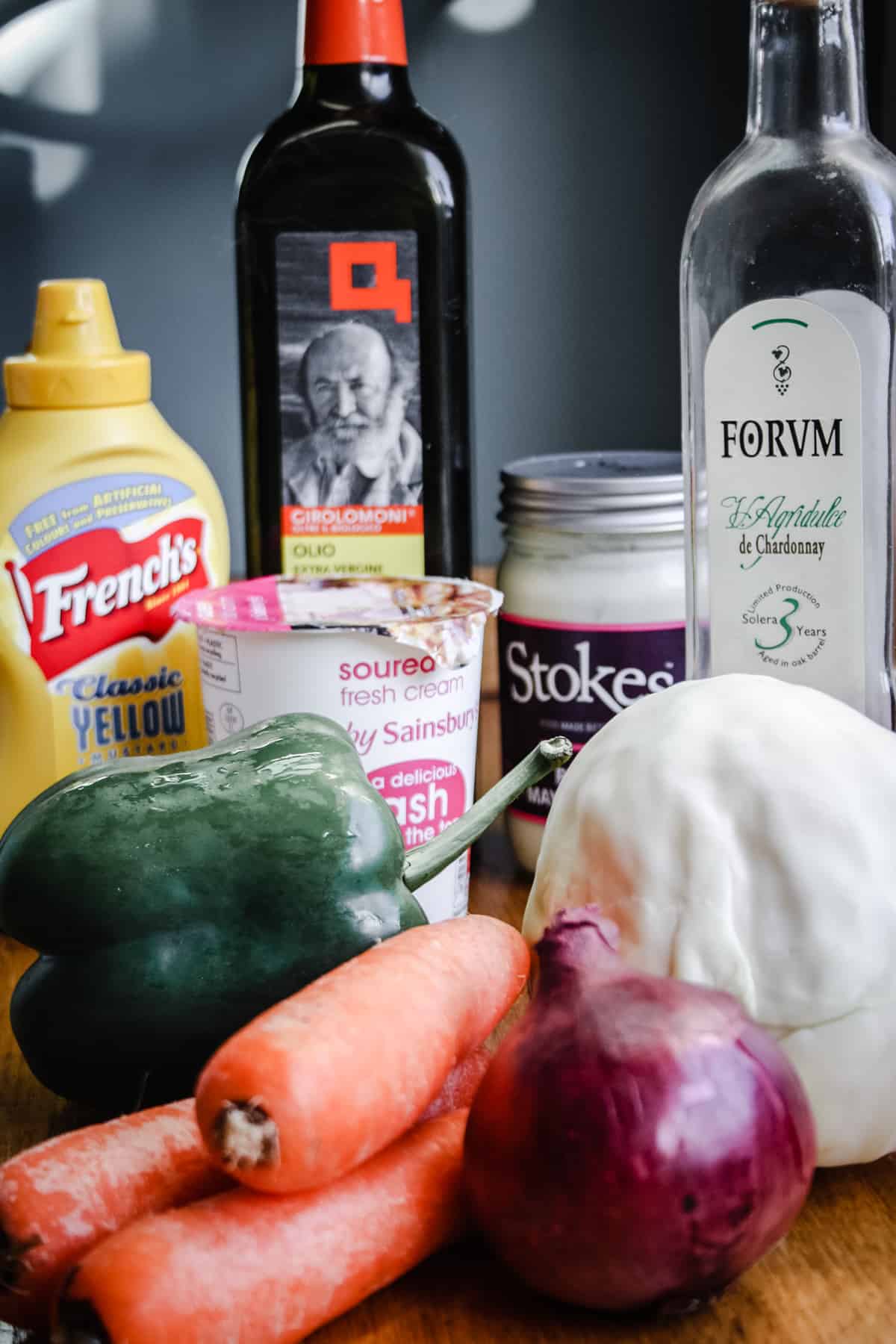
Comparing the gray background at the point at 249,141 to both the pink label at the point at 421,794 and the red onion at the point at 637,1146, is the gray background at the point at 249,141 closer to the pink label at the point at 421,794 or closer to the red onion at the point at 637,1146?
the pink label at the point at 421,794

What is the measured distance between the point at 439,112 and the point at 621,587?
0.94m

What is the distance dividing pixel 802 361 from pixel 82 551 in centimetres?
38

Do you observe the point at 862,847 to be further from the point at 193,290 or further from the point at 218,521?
the point at 193,290

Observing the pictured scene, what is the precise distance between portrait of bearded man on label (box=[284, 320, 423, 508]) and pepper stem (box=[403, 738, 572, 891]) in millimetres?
245

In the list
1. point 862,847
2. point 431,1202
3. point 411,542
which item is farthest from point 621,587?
point 431,1202

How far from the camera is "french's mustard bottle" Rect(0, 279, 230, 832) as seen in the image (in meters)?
0.77

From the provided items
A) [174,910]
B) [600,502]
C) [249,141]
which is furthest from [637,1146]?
[249,141]

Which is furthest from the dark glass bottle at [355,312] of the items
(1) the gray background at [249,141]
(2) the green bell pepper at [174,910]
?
(1) the gray background at [249,141]

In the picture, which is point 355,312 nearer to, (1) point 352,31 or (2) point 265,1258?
(1) point 352,31

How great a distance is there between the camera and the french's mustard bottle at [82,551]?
770 millimetres

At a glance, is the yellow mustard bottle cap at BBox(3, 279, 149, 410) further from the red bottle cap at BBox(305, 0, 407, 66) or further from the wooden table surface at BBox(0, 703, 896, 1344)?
the wooden table surface at BBox(0, 703, 896, 1344)

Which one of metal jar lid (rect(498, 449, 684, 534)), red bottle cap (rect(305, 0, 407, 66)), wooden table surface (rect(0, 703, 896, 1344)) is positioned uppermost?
red bottle cap (rect(305, 0, 407, 66))

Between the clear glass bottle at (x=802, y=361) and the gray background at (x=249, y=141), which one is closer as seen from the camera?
the clear glass bottle at (x=802, y=361)

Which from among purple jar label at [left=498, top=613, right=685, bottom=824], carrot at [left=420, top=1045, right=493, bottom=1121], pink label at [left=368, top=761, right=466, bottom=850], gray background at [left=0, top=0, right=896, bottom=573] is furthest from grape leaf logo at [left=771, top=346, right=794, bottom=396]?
gray background at [left=0, top=0, right=896, bottom=573]
